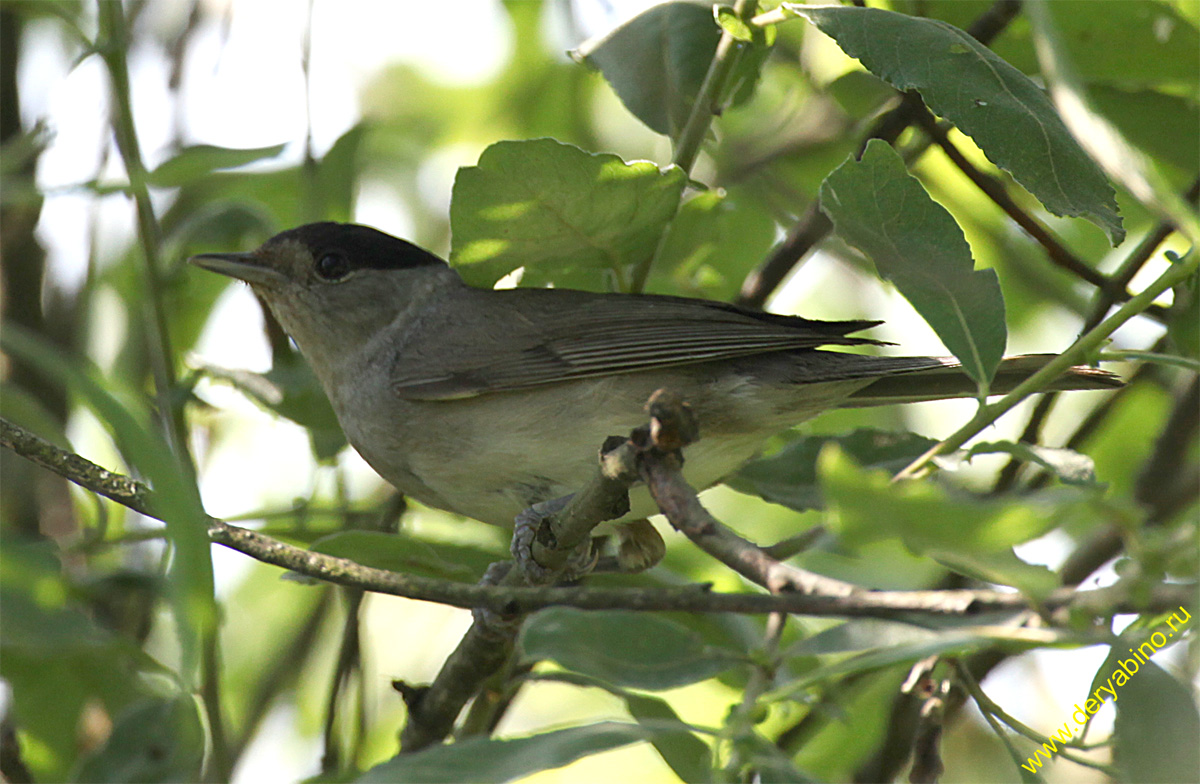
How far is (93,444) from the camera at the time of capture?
4223 millimetres

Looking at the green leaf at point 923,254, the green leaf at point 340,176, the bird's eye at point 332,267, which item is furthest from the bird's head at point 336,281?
the green leaf at point 923,254

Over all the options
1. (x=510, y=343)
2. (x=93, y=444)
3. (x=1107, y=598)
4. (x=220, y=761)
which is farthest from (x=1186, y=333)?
(x=93, y=444)

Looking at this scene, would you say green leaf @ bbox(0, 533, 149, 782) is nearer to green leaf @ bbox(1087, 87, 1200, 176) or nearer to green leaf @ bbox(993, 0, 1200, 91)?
green leaf @ bbox(993, 0, 1200, 91)

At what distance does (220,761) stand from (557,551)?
1363mm

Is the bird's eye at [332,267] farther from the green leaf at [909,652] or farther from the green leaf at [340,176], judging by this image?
the green leaf at [909,652]

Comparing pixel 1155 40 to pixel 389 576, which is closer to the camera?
pixel 389 576

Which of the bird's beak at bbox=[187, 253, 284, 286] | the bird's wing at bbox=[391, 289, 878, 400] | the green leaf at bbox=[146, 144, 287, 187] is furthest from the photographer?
the bird's beak at bbox=[187, 253, 284, 286]

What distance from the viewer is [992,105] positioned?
211cm

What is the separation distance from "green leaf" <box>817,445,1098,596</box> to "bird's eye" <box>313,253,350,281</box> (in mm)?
2986

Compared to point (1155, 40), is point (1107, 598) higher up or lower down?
lower down

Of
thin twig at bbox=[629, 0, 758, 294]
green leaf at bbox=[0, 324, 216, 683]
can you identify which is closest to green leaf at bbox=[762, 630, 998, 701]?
green leaf at bbox=[0, 324, 216, 683]

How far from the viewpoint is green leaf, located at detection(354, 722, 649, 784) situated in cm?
143

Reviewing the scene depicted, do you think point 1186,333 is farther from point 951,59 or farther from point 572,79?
point 572,79

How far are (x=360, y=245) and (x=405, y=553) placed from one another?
1611 mm
